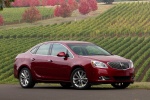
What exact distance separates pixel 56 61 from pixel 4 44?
6556 centimetres

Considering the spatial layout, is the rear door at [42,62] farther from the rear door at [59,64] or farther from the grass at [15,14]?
the grass at [15,14]

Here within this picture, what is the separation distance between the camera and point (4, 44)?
83.4 m

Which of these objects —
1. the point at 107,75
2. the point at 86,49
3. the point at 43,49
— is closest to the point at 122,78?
the point at 107,75

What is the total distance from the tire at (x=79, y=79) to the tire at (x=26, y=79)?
195 cm

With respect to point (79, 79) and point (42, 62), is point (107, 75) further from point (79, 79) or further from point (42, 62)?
point (42, 62)

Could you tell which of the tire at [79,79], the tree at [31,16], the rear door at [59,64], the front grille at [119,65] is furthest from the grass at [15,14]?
the front grille at [119,65]

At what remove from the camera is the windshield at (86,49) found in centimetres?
1823

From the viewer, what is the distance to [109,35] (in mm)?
91188

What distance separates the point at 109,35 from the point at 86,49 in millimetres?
72915

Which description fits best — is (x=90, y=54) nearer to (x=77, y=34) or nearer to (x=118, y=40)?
(x=118, y=40)

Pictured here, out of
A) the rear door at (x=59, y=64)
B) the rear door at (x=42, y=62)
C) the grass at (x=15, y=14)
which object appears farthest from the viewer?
the grass at (x=15, y=14)

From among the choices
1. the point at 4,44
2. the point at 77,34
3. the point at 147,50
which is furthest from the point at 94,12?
the point at 147,50

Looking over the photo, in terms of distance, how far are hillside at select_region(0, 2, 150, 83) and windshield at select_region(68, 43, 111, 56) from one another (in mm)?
30617

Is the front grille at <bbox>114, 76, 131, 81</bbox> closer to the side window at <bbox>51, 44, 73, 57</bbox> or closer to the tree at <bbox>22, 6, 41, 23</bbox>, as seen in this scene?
the side window at <bbox>51, 44, 73, 57</bbox>
